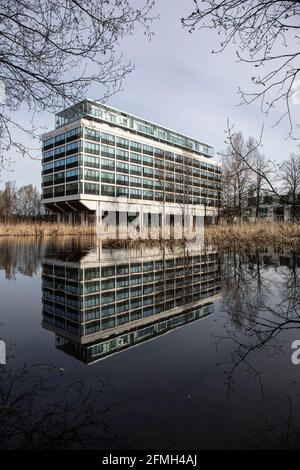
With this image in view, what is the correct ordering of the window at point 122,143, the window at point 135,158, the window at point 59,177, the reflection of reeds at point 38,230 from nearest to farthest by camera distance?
the reflection of reeds at point 38,230 < the window at point 59,177 < the window at point 122,143 < the window at point 135,158

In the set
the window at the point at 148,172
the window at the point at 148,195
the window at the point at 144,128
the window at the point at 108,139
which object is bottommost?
the window at the point at 148,195

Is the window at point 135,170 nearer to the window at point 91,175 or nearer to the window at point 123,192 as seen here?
the window at point 123,192

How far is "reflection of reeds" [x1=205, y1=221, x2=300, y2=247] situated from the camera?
1941 cm

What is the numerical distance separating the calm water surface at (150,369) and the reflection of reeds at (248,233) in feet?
45.6

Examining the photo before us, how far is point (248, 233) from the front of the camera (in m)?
20.8

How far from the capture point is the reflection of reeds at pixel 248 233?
764 inches

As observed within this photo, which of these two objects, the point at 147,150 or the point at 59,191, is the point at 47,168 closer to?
the point at 59,191

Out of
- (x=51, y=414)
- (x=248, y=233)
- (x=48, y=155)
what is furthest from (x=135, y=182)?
(x=51, y=414)

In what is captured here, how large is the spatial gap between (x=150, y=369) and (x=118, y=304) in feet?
8.25

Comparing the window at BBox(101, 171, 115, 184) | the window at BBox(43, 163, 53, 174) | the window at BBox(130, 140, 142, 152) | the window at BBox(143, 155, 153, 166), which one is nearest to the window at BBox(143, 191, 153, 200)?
the window at BBox(143, 155, 153, 166)

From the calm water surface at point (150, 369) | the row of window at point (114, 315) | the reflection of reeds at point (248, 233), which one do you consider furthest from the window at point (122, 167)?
the row of window at point (114, 315)

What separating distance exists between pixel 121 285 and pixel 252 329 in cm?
337
